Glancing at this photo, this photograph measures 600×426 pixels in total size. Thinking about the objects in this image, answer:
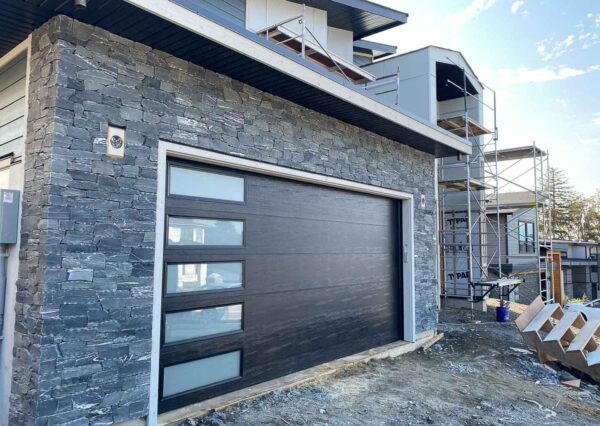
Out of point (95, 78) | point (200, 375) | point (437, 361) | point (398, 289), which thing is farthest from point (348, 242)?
point (95, 78)

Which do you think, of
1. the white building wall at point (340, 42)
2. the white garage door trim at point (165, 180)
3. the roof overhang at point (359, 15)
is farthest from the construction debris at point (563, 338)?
the roof overhang at point (359, 15)

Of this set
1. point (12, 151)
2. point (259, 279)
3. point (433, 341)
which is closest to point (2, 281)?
point (12, 151)

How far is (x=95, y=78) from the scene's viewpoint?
3.04 m

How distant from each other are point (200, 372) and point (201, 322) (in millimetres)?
462

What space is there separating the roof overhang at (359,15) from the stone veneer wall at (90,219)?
17.2 feet

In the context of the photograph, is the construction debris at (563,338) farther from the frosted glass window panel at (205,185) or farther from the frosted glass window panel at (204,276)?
the frosted glass window panel at (205,185)

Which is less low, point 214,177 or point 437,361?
point 214,177

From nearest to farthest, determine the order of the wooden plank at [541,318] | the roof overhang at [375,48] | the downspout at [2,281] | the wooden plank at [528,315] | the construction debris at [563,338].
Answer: the downspout at [2,281], the construction debris at [563,338], the wooden plank at [541,318], the wooden plank at [528,315], the roof overhang at [375,48]

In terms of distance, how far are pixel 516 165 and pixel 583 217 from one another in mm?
25285

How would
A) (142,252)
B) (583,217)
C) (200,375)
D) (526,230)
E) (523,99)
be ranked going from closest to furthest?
(142,252), (200,375), (523,99), (526,230), (583,217)

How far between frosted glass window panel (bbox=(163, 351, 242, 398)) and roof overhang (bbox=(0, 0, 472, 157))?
2.72m

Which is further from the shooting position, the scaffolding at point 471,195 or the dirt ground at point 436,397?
the scaffolding at point 471,195

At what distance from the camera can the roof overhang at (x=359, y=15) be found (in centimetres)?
790

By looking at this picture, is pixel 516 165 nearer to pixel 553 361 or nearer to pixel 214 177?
pixel 553 361
